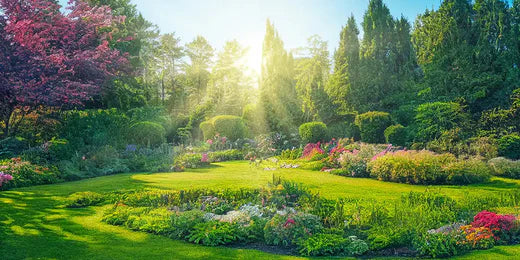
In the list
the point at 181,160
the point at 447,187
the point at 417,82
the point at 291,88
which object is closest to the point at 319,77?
the point at 291,88

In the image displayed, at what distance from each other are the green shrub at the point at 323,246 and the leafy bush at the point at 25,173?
8000 millimetres

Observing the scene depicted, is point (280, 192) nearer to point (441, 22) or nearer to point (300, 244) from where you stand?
point (300, 244)

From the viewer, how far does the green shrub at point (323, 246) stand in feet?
15.4

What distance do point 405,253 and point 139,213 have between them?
4283 mm

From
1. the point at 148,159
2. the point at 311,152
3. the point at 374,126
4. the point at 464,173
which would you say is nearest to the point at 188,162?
the point at 148,159

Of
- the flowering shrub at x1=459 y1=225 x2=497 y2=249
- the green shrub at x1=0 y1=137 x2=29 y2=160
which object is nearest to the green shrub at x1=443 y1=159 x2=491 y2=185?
the flowering shrub at x1=459 y1=225 x2=497 y2=249

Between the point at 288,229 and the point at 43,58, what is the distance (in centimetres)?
1123

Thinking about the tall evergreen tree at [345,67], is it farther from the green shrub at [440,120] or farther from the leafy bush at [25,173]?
the leafy bush at [25,173]

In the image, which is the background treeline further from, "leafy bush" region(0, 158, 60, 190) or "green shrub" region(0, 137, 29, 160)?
"leafy bush" region(0, 158, 60, 190)

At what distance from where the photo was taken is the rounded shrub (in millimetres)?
17094

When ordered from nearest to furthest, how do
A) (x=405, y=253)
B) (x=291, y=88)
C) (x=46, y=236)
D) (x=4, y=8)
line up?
1. (x=405, y=253)
2. (x=46, y=236)
3. (x=4, y=8)
4. (x=291, y=88)

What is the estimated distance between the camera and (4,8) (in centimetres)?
1303

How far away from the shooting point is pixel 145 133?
17.2 meters

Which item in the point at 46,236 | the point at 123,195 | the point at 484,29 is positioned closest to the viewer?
the point at 46,236
